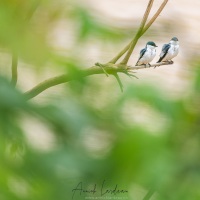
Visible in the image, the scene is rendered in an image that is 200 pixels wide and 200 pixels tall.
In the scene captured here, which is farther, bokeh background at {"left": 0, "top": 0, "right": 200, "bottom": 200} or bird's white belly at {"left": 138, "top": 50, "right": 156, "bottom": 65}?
bird's white belly at {"left": 138, "top": 50, "right": 156, "bottom": 65}

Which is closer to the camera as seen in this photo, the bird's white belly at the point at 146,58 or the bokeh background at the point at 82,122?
the bokeh background at the point at 82,122

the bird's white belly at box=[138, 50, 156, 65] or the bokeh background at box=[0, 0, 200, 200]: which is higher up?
the bird's white belly at box=[138, 50, 156, 65]

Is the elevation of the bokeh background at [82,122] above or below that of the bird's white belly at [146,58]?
below

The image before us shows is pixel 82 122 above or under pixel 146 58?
under

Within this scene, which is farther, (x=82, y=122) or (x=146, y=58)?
(x=146, y=58)
